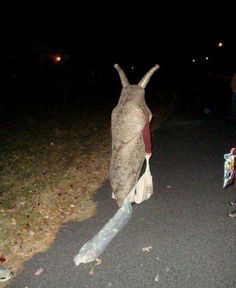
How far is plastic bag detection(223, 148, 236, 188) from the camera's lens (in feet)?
19.3

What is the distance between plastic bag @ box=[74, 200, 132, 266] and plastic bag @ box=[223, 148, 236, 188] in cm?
162

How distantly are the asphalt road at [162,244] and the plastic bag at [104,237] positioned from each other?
9cm

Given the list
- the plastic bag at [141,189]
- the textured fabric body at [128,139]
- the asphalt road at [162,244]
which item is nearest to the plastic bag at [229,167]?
the asphalt road at [162,244]

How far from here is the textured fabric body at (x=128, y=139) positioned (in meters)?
6.00

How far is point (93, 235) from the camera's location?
5.70 meters

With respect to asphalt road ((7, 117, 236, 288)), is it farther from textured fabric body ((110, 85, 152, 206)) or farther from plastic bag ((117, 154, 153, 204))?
textured fabric body ((110, 85, 152, 206))

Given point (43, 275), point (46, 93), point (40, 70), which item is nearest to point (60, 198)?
point (43, 275)

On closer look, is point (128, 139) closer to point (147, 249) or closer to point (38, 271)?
point (147, 249)

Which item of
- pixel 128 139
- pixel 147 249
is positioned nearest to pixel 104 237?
pixel 147 249

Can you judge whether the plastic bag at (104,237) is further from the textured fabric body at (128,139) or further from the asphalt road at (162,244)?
the textured fabric body at (128,139)

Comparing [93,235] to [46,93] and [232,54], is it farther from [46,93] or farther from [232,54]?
[232,54]

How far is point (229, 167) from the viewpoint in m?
5.95

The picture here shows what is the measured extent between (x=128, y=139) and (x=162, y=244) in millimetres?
1704

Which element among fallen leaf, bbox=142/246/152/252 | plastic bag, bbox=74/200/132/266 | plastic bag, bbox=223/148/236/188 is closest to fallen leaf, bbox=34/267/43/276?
plastic bag, bbox=74/200/132/266
